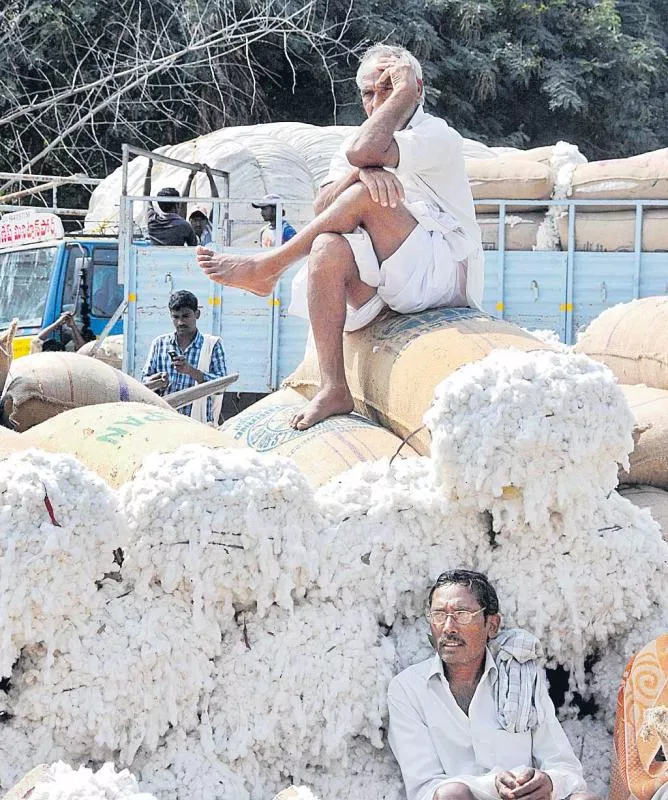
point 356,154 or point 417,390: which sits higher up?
point 356,154

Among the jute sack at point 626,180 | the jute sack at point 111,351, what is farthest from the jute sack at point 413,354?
the jute sack at point 111,351

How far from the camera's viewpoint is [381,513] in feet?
8.04

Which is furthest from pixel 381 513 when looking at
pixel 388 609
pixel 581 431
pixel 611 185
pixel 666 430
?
pixel 611 185

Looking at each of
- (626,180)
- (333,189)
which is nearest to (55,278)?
(626,180)

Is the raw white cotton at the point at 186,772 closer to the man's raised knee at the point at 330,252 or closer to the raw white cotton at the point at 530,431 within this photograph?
the raw white cotton at the point at 530,431

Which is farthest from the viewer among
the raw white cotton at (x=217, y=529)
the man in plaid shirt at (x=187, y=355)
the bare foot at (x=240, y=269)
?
the man in plaid shirt at (x=187, y=355)

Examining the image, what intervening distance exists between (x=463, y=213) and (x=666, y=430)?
898mm

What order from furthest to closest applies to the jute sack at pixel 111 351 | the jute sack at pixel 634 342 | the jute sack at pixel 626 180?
the jute sack at pixel 111 351 < the jute sack at pixel 626 180 < the jute sack at pixel 634 342

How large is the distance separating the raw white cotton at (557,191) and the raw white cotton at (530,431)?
203 inches

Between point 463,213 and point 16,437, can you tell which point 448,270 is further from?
point 16,437

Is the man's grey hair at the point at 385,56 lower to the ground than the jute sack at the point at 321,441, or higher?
higher

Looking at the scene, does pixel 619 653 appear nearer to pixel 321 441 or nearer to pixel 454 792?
pixel 454 792

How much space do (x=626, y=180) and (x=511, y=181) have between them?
0.71m

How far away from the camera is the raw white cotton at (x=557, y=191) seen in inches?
288
